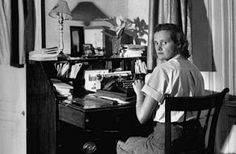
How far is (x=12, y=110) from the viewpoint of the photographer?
285 cm

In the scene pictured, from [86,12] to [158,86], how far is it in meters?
1.45

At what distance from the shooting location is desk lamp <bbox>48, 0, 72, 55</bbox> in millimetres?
2850

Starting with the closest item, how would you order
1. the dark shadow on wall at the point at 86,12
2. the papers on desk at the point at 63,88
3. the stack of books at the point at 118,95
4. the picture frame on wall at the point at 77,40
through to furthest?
the stack of books at the point at 118,95, the papers on desk at the point at 63,88, the picture frame on wall at the point at 77,40, the dark shadow on wall at the point at 86,12

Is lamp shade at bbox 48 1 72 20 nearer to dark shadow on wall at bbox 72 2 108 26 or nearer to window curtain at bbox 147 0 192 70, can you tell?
dark shadow on wall at bbox 72 2 108 26

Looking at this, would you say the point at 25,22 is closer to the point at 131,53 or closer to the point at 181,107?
the point at 131,53

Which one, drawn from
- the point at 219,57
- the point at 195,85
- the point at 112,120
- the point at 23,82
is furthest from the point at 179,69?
the point at 23,82

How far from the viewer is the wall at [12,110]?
2.69 m

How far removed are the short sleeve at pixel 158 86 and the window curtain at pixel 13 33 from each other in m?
1.07

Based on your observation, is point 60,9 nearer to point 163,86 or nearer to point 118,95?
point 118,95

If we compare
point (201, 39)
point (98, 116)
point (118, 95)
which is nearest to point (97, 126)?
point (98, 116)

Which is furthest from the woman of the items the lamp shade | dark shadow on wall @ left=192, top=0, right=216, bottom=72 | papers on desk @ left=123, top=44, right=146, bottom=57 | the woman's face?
the lamp shade

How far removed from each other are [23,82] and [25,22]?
1.53ft

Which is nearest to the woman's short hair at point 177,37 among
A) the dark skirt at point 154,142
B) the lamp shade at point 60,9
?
the dark skirt at point 154,142

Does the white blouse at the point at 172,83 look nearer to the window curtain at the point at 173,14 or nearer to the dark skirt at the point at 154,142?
the dark skirt at the point at 154,142
